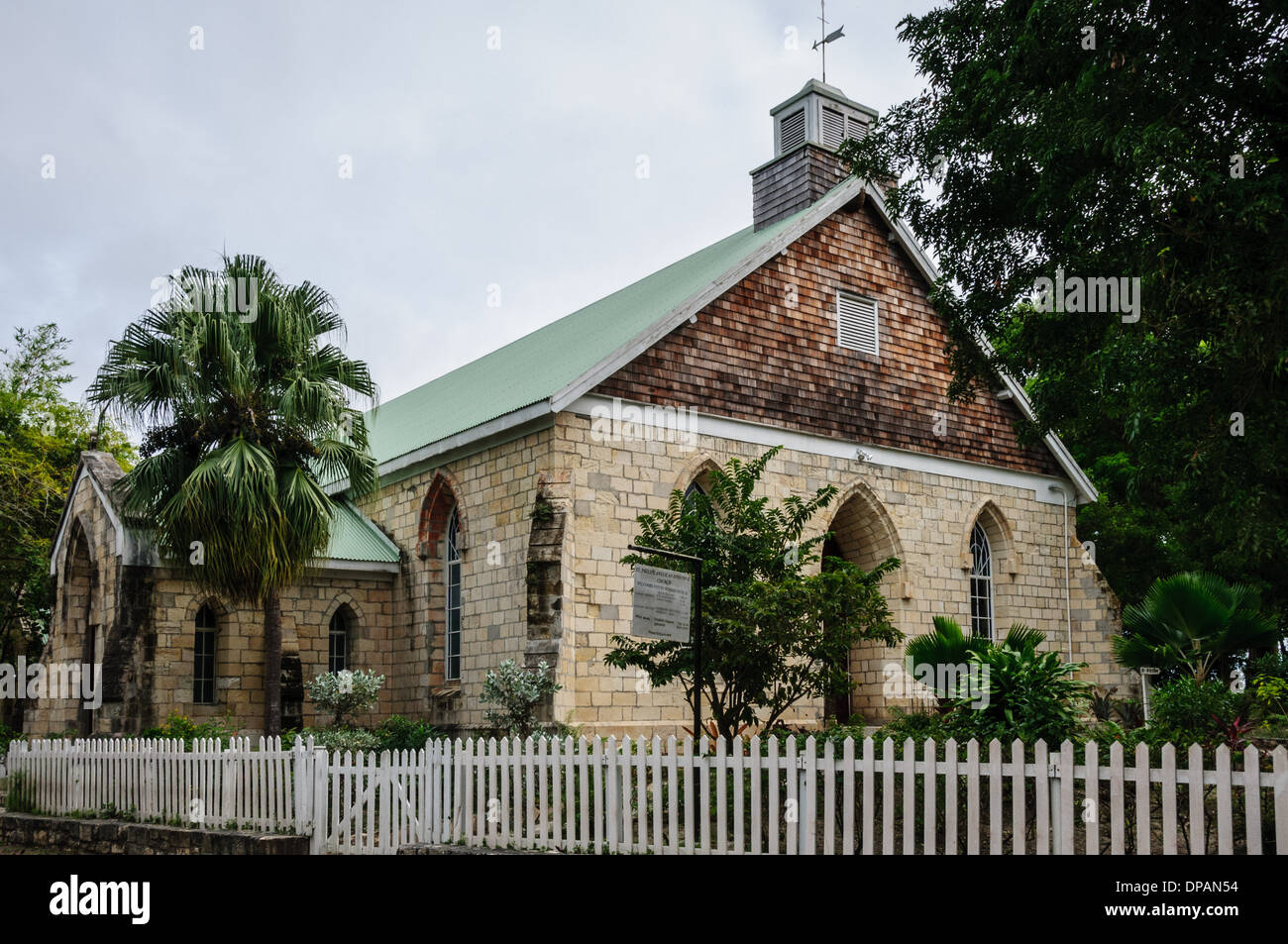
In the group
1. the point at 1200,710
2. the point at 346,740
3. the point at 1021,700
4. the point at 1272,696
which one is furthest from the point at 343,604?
the point at 1272,696

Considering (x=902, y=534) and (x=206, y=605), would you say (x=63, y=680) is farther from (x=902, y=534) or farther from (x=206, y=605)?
(x=902, y=534)

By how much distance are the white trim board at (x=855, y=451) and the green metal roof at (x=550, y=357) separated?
1774 mm

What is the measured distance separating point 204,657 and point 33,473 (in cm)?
1302

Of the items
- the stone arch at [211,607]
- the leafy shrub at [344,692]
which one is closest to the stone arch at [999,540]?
the leafy shrub at [344,692]

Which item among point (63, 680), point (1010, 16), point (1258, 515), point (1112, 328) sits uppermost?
point (1010, 16)

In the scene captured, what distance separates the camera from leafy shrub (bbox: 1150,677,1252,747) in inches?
517

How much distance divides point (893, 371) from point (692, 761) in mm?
14385

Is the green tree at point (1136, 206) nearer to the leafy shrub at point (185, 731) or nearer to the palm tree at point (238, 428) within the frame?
the palm tree at point (238, 428)

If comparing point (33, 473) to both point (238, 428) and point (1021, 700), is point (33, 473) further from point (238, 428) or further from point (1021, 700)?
point (1021, 700)

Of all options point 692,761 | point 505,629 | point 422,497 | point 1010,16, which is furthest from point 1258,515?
point 422,497

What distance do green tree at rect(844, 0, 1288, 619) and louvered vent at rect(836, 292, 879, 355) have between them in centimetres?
647

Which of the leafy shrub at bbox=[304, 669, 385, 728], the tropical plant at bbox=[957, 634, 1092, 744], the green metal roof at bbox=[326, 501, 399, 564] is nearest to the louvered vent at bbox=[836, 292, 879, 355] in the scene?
the green metal roof at bbox=[326, 501, 399, 564]

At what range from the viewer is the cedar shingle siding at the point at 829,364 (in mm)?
20703

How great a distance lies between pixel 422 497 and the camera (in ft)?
75.2
